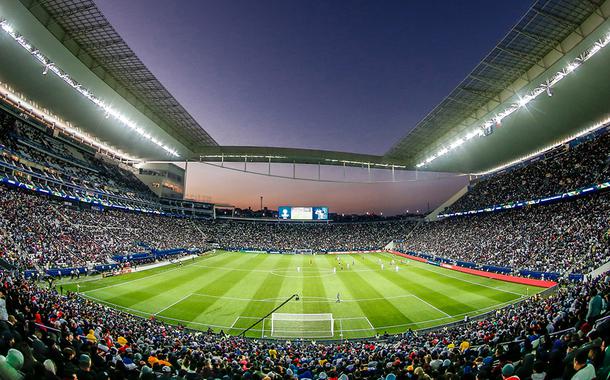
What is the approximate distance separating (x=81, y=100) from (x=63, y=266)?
2006 cm

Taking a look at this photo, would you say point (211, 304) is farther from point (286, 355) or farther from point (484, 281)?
point (484, 281)

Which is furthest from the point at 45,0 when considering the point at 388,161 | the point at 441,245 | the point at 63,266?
the point at 441,245

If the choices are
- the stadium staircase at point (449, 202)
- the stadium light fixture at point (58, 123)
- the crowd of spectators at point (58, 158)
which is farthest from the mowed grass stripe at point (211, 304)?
the stadium staircase at point (449, 202)

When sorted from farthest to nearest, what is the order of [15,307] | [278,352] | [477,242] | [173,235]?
[173,235], [477,242], [278,352], [15,307]

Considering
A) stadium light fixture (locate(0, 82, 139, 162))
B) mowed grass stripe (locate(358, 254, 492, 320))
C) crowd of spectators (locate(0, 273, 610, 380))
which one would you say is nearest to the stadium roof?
stadium light fixture (locate(0, 82, 139, 162))

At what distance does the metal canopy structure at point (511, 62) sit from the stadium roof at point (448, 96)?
3.2 inches

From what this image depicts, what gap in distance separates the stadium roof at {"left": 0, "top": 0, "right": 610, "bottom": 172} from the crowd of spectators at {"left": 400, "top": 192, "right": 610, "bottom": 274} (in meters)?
10.3

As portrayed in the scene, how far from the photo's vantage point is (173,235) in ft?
195

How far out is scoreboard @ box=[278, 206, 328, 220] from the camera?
81.1 meters

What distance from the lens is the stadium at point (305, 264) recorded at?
8.55 meters

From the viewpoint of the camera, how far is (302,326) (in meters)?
20.4

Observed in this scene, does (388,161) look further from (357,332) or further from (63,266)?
(63,266)

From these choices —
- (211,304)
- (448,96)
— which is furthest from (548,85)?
(211,304)

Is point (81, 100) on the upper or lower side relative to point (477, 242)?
upper
